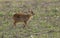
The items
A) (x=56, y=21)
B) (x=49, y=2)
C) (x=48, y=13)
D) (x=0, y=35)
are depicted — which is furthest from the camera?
(x=49, y=2)

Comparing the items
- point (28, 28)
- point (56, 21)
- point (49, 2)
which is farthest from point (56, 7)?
point (28, 28)

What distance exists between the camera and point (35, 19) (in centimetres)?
1313

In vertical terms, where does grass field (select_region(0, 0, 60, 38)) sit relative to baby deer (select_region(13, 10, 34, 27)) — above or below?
below

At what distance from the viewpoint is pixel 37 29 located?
11602mm

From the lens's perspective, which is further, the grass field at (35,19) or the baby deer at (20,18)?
the baby deer at (20,18)

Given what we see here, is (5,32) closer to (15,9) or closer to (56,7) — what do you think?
(15,9)

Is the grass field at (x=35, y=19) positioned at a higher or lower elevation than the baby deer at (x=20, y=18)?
lower

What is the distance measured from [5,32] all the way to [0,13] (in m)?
3.17

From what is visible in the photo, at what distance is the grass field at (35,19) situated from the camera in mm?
11062

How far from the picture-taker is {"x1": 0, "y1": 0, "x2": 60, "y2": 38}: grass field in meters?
11.1

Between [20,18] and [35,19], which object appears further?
[35,19]

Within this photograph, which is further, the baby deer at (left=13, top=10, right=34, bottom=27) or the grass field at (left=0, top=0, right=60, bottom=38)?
the baby deer at (left=13, top=10, right=34, bottom=27)

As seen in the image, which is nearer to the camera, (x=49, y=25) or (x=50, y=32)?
(x=50, y=32)

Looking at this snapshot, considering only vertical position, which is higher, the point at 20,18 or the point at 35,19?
the point at 20,18
